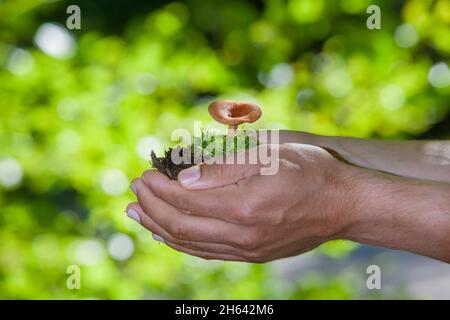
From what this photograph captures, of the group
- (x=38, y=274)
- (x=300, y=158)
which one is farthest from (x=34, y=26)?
(x=300, y=158)

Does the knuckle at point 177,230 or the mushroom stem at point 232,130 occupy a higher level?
the mushroom stem at point 232,130

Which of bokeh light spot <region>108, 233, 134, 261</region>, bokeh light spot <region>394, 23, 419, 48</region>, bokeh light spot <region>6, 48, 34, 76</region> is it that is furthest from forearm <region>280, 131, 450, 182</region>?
bokeh light spot <region>6, 48, 34, 76</region>

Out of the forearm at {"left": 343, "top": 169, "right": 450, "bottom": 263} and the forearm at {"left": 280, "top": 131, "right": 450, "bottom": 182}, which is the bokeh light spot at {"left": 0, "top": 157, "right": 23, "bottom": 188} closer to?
the forearm at {"left": 280, "top": 131, "right": 450, "bottom": 182}

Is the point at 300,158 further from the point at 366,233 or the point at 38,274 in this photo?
the point at 38,274

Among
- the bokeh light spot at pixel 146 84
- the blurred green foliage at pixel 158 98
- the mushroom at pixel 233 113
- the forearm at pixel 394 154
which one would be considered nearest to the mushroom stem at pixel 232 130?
the mushroom at pixel 233 113

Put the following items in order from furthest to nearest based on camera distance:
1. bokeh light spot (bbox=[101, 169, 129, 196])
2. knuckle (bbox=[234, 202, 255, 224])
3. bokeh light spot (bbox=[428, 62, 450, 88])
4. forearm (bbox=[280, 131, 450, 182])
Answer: bokeh light spot (bbox=[428, 62, 450, 88]), bokeh light spot (bbox=[101, 169, 129, 196]), forearm (bbox=[280, 131, 450, 182]), knuckle (bbox=[234, 202, 255, 224])

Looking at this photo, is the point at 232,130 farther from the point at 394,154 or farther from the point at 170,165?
the point at 394,154

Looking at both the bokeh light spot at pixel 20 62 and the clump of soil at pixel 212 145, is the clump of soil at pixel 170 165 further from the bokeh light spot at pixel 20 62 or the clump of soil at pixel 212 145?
the bokeh light spot at pixel 20 62

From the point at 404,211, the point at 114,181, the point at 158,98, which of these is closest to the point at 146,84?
the point at 158,98
